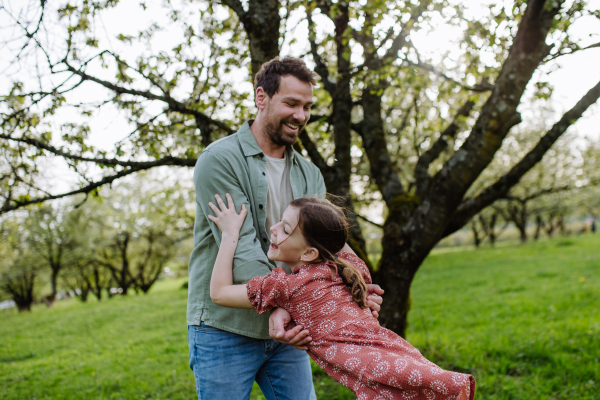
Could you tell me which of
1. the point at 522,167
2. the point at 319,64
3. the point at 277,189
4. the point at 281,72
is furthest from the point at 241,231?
the point at 319,64

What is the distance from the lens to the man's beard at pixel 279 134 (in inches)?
97.8

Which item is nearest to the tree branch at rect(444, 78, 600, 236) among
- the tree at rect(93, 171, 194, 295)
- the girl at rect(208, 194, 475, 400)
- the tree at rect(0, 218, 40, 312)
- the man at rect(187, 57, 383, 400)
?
the man at rect(187, 57, 383, 400)

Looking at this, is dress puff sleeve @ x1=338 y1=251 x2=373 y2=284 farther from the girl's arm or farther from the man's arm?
the girl's arm

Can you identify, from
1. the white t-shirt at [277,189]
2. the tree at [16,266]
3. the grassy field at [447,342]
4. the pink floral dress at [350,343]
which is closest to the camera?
the pink floral dress at [350,343]

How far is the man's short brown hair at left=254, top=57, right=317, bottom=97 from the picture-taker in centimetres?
241

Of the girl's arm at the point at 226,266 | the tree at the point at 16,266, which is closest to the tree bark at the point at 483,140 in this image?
the girl's arm at the point at 226,266

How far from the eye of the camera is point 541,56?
412cm

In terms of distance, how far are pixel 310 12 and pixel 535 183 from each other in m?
22.8

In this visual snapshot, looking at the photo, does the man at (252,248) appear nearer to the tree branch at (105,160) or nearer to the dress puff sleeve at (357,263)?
the dress puff sleeve at (357,263)

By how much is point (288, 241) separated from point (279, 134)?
0.67m

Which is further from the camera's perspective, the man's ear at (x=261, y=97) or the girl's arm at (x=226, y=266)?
the man's ear at (x=261, y=97)

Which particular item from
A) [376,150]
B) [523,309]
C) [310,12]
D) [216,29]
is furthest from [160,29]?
[523,309]

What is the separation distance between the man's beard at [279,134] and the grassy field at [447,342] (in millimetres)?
3893

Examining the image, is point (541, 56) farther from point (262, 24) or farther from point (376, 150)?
point (262, 24)
